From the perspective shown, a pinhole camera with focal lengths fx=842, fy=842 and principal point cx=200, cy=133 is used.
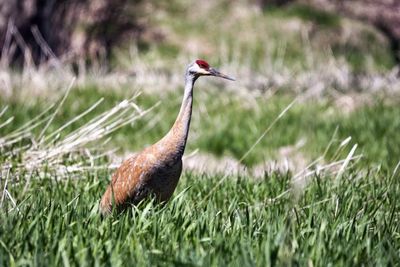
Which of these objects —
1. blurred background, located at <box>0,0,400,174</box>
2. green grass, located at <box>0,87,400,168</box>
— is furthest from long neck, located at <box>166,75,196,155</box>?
green grass, located at <box>0,87,400,168</box>

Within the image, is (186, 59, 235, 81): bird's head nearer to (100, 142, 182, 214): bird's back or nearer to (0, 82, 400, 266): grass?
A: (100, 142, 182, 214): bird's back

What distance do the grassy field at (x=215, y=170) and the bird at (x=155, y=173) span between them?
0.08m

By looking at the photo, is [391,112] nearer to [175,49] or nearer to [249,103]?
[249,103]

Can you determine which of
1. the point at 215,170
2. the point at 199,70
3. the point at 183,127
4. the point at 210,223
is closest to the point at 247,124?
the point at 215,170

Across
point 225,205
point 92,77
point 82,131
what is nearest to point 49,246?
point 225,205

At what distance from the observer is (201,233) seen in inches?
135

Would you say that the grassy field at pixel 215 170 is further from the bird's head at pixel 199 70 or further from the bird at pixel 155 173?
the bird's head at pixel 199 70

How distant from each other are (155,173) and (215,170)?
155 centimetres

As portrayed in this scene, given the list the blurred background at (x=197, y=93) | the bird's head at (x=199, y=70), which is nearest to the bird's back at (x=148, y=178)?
the bird's head at (x=199, y=70)

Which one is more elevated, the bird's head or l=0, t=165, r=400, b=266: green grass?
the bird's head

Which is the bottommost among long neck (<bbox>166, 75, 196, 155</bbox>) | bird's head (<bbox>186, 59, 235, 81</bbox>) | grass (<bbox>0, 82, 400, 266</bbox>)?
grass (<bbox>0, 82, 400, 266</bbox>)

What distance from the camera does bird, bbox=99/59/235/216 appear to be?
402 cm

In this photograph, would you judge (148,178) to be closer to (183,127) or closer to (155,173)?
(155,173)

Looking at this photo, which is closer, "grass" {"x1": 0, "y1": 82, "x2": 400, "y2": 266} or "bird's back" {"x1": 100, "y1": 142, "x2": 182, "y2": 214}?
"grass" {"x1": 0, "y1": 82, "x2": 400, "y2": 266}
